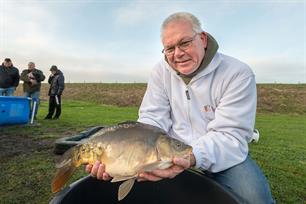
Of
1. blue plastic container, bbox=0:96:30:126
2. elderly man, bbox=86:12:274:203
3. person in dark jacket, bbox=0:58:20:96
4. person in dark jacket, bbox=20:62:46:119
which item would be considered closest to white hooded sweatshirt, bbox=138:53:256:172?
elderly man, bbox=86:12:274:203

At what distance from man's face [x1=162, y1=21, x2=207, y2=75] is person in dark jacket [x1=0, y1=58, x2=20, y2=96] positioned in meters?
10.3

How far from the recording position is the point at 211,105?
9.66 feet

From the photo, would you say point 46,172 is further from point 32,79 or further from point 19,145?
Answer: point 32,79

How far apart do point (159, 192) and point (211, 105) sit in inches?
32.7

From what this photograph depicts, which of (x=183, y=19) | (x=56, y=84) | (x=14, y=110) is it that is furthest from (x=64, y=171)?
(x=56, y=84)

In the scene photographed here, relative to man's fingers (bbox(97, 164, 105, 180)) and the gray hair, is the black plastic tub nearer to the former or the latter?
man's fingers (bbox(97, 164, 105, 180))

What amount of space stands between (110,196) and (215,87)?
123 centimetres

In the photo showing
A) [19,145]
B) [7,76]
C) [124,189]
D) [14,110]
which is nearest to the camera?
[124,189]

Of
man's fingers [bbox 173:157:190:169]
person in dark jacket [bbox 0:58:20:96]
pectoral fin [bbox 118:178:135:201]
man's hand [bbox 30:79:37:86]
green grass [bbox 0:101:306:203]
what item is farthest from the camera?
man's hand [bbox 30:79:37:86]

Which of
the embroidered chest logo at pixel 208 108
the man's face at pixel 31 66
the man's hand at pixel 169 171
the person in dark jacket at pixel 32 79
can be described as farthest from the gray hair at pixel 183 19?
the man's face at pixel 31 66

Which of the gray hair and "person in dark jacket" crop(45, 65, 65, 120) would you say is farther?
"person in dark jacket" crop(45, 65, 65, 120)

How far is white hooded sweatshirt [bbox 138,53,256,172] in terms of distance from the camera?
8.82ft

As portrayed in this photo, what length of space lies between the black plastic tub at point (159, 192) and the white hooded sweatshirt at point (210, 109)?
17cm

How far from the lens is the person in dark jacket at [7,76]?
1191cm
